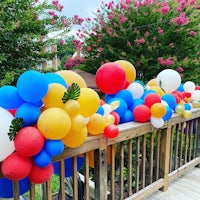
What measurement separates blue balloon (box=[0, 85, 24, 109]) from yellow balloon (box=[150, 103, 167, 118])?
3.63 feet

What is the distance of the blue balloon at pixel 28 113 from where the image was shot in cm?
115

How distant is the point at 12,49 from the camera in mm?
2906

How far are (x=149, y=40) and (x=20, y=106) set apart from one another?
14.9 ft

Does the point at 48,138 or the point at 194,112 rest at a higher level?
the point at 48,138

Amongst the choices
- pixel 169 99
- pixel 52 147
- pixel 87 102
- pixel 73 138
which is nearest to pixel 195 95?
pixel 169 99

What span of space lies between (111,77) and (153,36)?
371cm

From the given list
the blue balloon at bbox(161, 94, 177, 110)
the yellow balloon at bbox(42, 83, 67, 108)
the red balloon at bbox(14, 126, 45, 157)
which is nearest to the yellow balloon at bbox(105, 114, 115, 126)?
the yellow balloon at bbox(42, 83, 67, 108)

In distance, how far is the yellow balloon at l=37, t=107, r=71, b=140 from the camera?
1.12m

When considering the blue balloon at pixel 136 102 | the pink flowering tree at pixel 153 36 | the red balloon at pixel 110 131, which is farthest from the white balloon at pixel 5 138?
the pink flowering tree at pixel 153 36

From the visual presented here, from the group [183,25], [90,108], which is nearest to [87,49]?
[183,25]

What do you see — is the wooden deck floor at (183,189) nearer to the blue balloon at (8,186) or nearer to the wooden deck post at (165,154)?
the wooden deck post at (165,154)

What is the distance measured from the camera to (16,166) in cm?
108

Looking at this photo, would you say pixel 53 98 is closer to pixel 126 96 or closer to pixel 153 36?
pixel 126 96

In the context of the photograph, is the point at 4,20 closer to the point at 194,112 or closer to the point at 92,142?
the point at 92,142
